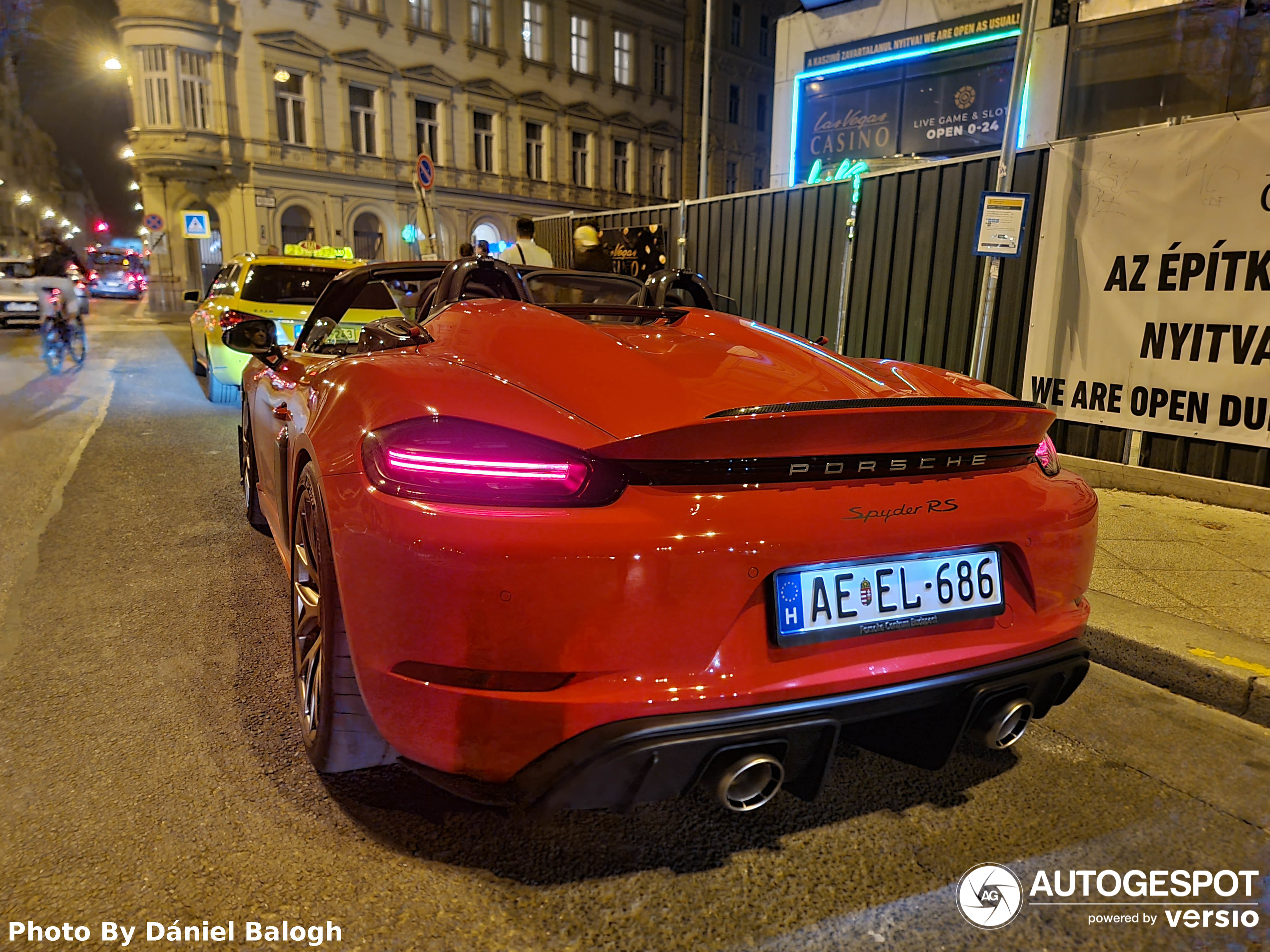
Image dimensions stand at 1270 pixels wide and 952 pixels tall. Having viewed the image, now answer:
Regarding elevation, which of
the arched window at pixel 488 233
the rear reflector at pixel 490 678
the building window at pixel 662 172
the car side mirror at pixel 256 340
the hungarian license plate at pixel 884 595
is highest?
the building window at pixel 662 172

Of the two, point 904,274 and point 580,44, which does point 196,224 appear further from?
point 904,274

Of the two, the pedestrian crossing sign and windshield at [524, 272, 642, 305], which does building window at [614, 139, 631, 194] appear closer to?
the pedestrian crossing sign

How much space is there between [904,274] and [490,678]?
6486 mm

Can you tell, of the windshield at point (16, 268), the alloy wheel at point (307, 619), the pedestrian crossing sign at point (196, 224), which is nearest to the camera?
the alloy wheel at point (307, 619)

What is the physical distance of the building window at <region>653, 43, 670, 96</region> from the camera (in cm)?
4066

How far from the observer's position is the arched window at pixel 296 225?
31828 mm

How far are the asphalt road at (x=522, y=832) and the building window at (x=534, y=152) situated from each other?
37.2 meters

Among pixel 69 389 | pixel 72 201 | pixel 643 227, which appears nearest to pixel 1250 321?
pixel 643 227

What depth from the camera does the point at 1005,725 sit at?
1990 millimetres

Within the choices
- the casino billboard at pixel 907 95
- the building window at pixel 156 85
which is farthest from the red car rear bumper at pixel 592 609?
the building window at pixel 156 85

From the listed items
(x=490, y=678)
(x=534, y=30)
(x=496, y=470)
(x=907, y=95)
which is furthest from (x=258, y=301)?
(x=534, y=30)

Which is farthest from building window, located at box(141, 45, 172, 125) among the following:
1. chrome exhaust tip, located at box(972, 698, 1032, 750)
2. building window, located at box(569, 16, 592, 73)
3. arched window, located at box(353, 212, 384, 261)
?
chrome exhaust tip, located at box(972, 698, 1032, 750)

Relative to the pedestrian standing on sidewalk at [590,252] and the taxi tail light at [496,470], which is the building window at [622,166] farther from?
the taxi tail light at [496,470]

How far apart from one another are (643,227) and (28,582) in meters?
8.79
